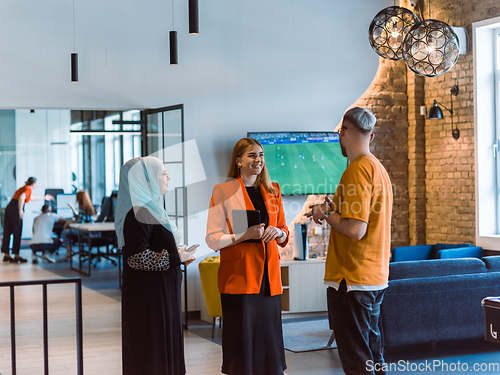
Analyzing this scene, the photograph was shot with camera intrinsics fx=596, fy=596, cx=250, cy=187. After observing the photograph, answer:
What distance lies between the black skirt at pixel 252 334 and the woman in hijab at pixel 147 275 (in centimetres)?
31

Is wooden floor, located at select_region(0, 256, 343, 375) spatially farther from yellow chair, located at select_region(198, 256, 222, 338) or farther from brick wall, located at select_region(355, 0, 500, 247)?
brick wall, located at select_region(355, 0, 500, 247)

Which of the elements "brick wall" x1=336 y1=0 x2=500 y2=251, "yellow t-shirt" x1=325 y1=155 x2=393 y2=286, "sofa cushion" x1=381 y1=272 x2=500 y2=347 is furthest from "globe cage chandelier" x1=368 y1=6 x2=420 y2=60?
"brick wall" x1=336 y1=0 x2=500 y2=251

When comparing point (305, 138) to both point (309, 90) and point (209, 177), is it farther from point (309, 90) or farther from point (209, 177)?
point (209, 177)

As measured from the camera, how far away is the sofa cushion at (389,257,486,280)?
15.4 feet

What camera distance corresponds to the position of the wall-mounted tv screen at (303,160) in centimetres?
691

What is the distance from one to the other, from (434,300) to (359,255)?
7.59ft

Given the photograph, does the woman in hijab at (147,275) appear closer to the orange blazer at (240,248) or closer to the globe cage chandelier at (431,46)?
the orange blazer at (240,248)

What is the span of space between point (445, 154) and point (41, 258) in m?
7.83

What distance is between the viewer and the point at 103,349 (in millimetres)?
5219

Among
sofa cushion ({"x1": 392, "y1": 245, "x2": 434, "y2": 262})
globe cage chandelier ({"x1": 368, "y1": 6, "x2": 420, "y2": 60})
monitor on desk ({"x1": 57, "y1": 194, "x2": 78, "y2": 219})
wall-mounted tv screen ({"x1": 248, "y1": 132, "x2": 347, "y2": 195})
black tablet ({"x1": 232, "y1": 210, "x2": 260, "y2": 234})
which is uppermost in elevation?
globe cage chandelier ({"x1": 368, "y1": 6, "x2": 420, "y2": 60})

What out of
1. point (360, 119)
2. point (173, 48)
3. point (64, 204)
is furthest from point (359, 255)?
point (64, 204)

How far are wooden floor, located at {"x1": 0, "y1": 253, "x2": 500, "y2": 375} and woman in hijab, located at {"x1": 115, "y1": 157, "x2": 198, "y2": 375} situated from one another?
1.38 m

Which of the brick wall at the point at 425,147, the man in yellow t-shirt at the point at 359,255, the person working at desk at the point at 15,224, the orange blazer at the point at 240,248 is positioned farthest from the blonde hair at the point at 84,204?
the man in yellow t-shirt at the point at 359,255

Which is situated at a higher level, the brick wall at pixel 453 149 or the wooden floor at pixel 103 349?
the brick wall at pixel 453 149
